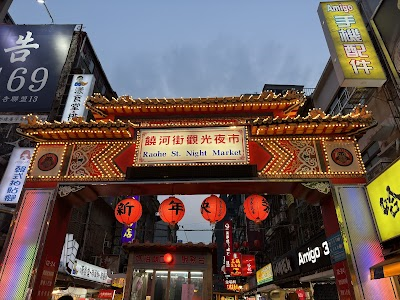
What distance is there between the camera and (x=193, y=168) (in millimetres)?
7820

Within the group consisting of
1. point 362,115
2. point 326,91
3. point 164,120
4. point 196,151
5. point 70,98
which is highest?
point 326,91

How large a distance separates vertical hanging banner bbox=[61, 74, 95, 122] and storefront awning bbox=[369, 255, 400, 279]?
13.7 m

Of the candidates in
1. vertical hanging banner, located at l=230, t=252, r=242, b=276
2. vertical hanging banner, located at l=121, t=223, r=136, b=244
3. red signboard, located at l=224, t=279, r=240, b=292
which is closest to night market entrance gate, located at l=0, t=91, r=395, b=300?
vertical hanging banner, located at l=121, t=223, r=136, b=244

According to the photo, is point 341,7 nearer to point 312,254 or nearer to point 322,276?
point 312,254

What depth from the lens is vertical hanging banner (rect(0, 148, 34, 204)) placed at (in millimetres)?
11406

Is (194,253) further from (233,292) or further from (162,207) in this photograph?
(233,292)

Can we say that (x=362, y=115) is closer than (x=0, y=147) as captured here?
Yes

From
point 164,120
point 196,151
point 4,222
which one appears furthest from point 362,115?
point 4,222

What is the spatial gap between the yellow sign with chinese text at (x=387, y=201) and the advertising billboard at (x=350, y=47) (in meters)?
4.99

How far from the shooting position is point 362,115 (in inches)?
302

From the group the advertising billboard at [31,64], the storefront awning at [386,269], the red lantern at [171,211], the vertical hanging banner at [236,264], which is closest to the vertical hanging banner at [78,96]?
the advertising billboard at [31,64]

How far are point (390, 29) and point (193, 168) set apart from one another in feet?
34.4

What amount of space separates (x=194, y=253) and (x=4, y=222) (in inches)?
417

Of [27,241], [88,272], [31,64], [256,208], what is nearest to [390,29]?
[256,208]
